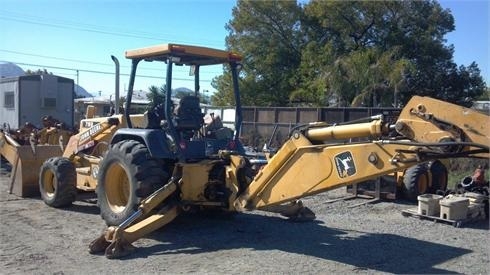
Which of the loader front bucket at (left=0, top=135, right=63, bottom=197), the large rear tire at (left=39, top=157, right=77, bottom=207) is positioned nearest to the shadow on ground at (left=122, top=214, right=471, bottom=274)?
the large rear tire at (left=39, top=157, right=77, bottom=207)

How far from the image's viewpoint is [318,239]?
7398 mm

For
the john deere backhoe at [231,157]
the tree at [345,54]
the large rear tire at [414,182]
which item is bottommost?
the large rear tire at [414,182]

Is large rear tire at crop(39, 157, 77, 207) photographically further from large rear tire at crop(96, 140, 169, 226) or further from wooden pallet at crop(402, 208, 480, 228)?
wooden pallet at crop(402, 208, 480, 228)

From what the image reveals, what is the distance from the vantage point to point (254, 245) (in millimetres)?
7043

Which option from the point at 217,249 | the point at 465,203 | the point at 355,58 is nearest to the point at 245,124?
the point at 355,58

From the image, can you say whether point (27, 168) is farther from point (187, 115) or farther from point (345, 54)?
point (345, 54)

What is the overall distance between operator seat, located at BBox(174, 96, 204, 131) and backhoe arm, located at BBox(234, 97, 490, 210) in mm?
1432

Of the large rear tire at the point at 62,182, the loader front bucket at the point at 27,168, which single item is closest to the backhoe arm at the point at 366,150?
the large rear tire at the point at 62,182

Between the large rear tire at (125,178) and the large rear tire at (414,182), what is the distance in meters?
5.57

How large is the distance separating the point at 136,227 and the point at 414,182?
20.3 ft

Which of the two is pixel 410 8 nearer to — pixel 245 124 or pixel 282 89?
pixel 282 89

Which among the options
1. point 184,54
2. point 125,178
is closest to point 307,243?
point 125,178

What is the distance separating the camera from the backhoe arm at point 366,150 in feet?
17.0

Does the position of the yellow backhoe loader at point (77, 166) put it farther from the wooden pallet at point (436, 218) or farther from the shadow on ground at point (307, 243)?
the wooden pallet at point (436, 218)
